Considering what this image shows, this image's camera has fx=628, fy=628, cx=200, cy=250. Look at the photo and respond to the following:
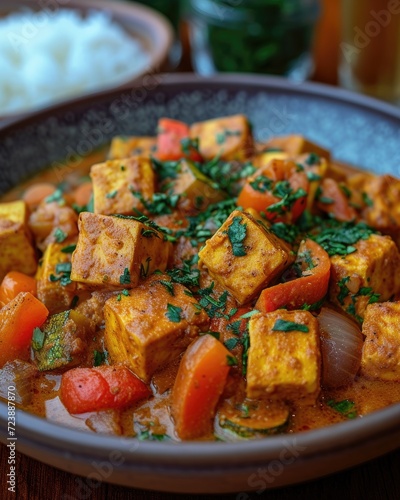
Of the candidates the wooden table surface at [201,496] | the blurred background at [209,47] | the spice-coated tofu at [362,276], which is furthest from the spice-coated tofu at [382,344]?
the blurred background at [209,47]

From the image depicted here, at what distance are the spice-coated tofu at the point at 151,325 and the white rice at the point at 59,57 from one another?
9.23 ft

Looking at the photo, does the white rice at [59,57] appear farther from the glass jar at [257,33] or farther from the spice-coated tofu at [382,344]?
the spice-coated tofu at [382,344]

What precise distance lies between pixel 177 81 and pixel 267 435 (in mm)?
2541

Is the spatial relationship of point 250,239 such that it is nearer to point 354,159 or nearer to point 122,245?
point 122,245

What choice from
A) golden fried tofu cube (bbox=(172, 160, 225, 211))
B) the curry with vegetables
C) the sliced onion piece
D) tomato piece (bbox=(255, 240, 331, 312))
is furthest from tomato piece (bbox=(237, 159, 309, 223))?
the sliced onion piece

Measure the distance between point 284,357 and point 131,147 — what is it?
1.84 meters

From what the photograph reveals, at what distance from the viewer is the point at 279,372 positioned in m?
2.29

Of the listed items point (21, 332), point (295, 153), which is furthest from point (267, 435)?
point (295, 153)

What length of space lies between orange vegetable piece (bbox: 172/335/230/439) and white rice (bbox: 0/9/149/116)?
312cm

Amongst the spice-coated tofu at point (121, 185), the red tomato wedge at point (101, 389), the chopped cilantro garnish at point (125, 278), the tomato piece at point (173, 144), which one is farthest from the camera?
the tomato piece at point (173, 144)

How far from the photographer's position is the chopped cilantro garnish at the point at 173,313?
2416 millimetres

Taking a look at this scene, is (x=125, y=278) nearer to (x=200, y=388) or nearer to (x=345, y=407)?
(x=200, y=388)

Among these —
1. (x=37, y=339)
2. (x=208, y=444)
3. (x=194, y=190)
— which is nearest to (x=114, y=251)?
(x=37, y=339)

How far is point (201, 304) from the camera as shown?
8.58 ft
